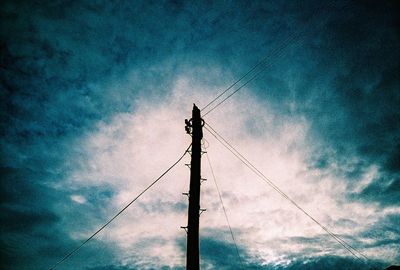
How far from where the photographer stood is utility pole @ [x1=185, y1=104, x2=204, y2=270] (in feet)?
23.3

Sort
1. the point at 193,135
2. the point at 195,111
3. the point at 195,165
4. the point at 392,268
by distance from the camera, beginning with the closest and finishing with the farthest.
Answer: the point at 195,165
the point at 193,135
the point at 195,111
the point at 392,268

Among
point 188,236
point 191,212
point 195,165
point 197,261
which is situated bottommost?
point 197,261

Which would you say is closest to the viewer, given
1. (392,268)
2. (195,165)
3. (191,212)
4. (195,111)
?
(191,212)

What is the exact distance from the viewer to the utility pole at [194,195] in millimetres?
7094

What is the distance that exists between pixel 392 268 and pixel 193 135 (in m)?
21.1

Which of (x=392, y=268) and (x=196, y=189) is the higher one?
(x=196, y=189)

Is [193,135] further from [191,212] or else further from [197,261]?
[197,261]

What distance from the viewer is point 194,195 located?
7984mm

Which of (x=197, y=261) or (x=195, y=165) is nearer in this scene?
(x=197, y=261)

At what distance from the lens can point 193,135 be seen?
9305 mm

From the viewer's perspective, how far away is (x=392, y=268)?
1728 cm

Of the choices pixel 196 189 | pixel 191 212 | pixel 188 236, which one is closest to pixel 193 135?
pixel 196 189

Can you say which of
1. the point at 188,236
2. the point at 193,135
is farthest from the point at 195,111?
the point at 188,236

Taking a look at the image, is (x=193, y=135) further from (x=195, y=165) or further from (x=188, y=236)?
(x=188, y=236)
